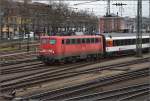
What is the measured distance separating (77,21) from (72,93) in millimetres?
57005

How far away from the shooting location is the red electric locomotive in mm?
31984

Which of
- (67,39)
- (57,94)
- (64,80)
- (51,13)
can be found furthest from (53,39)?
(51,13)

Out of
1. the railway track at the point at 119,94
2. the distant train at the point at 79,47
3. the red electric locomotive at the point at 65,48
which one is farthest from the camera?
the distant train at the point at 79,47

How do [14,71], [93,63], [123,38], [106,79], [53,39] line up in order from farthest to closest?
[123,38] → [93,63] → [53,39] → [14,71] → [106,79]

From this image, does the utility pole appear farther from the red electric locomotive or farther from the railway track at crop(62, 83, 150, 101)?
the railway track at crop(62, 83, 150, 101)

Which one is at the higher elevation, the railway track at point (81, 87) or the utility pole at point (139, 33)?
the utility pole at point (139, 33)

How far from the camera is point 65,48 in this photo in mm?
32406

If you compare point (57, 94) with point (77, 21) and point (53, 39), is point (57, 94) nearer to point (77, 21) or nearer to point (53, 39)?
point (53, 39)

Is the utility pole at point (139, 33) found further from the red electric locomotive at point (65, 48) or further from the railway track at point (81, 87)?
the railway track at point (81, 87)

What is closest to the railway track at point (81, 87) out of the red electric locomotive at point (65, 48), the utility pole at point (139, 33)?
the red electric locomotive at point (65, 48)

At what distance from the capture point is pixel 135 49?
4450 cm

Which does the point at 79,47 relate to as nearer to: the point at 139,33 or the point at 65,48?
the point at 65,48

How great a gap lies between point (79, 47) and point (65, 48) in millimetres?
2089

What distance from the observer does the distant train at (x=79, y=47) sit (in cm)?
3209
